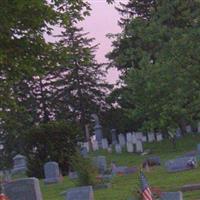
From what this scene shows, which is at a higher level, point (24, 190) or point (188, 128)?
point (188, 128)

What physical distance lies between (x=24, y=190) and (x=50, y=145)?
16.4m

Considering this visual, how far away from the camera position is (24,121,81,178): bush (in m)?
32.5

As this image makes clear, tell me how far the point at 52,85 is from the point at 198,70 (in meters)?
28.3

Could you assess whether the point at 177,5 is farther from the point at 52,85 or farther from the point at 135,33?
the point at 52,85

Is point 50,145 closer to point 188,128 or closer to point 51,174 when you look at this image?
point 51,174

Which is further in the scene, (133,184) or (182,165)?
(182,165)

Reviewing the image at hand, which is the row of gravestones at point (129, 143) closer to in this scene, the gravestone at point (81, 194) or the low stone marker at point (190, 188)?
the low stone marker at point (190, 188)

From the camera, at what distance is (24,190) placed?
16.3 meters

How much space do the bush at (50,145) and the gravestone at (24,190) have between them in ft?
52.2

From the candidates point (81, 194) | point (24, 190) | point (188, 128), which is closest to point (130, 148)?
point (188, 128)

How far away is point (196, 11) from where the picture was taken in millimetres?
41969

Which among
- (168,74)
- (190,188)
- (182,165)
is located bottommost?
(190,188)

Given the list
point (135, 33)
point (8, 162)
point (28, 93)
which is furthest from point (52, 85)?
point (135, 33)

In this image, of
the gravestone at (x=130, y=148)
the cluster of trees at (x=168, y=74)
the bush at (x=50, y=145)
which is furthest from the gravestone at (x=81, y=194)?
the gravestone at (x=130, y=148)
